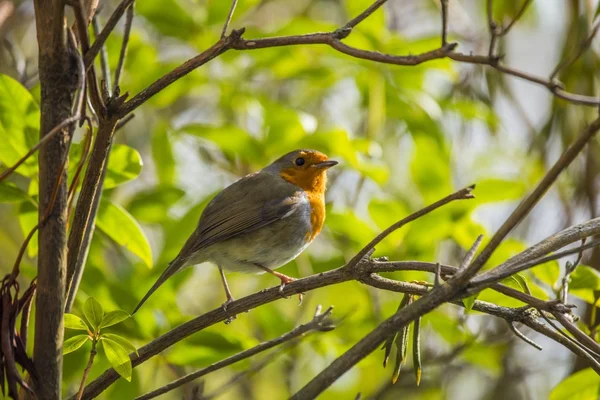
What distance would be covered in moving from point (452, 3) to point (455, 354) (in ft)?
8.44

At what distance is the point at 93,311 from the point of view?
1619 mm

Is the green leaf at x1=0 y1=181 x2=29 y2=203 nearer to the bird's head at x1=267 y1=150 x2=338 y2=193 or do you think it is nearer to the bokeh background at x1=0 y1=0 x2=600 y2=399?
the bokeh background at x1=0 y1=0 x2=600 y2=399

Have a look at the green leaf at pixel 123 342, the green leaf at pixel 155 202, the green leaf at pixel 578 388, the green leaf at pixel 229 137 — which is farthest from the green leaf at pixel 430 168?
the green leaf at pixel 123 342

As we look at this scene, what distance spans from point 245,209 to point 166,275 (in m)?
0.99

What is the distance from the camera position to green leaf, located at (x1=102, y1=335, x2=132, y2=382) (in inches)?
62.0

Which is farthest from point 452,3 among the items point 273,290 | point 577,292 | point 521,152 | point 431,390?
point 273,290

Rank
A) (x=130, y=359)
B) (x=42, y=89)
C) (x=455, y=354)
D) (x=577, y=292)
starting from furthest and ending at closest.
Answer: (x=455, y=354), (x=577, y=292), (x=130, y=359), (x=42, y=89)

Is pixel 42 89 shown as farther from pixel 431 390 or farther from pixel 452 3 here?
pixel 452 3

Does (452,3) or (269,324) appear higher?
(452,3)

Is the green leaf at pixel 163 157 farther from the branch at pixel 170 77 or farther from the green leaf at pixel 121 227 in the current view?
the branch at pixel 170 77

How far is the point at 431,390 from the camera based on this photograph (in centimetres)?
437

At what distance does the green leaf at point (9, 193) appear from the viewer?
2.03 metres

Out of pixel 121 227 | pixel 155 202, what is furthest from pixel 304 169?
pixel 121 227

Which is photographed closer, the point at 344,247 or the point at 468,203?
the point at 468,203
